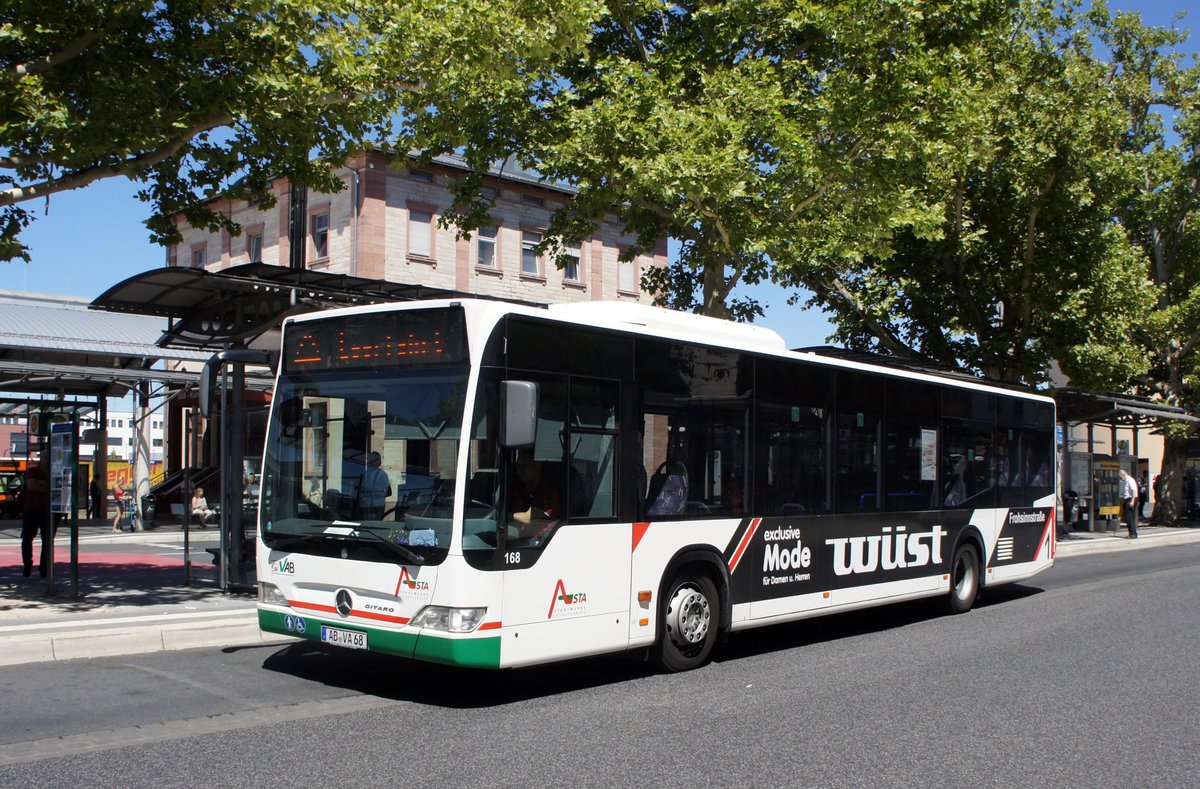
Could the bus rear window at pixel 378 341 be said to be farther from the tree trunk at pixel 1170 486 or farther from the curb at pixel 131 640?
the tree trunk at pixel 1170 486

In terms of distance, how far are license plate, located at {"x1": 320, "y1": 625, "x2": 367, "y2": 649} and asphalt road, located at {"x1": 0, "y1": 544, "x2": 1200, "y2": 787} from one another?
421mm

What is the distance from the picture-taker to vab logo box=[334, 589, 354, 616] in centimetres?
807

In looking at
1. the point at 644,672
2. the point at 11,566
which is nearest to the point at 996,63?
the point at 644,672

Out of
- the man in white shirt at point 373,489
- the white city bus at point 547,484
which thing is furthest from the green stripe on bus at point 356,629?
the man in white shirt at point 373,489

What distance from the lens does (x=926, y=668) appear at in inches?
387

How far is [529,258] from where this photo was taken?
1458 inches

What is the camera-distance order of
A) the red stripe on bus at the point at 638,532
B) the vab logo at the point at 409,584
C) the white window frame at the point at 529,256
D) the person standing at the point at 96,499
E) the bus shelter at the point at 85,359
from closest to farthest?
the vab logo at the point at 409,584
the red stripe on bus at the point at 638,532
the bus shelter at the point at 85,359
the person standing at the point at 96,499
the white window frame at the point at 529,256

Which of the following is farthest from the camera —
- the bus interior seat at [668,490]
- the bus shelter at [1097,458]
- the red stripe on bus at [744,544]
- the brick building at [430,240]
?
the brick building at [430,240]

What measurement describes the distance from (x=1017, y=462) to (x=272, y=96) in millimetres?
10598

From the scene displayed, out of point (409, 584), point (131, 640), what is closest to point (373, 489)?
point (409, 584)

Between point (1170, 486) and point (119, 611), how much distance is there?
35319 millimetres

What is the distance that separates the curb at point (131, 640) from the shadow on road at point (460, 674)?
60cm

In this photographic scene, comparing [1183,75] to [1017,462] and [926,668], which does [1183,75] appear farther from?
[926,668]

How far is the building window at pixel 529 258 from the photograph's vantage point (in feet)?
121
